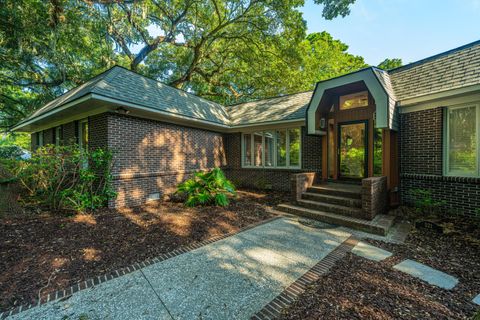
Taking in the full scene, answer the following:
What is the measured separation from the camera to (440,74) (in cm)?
569

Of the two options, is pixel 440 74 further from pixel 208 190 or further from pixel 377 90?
pixel 208 190

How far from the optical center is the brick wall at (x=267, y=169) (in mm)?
7984

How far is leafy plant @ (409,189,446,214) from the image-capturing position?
522 centimetres

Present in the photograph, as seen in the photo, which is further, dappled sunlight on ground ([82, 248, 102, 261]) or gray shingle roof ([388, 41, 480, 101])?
gray shingle roof ([388, 41, 480, 101])

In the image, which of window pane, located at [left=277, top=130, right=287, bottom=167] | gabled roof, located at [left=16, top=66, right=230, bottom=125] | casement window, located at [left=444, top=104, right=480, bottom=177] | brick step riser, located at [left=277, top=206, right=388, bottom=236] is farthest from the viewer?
window pane, located at [left=277, top=130, right=287, bottom=167]

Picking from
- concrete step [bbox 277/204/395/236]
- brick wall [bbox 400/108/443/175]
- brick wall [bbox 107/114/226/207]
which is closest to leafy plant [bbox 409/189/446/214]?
brick wall [bbox 400/108/443/175]

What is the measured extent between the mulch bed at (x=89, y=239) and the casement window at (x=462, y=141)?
5.04 metres

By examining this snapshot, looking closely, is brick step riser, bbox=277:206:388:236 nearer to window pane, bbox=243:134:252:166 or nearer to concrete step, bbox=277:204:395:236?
concrete step, bbox=277:204:395:236

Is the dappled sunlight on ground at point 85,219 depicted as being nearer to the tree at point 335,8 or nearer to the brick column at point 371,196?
the brick column at point 371,196

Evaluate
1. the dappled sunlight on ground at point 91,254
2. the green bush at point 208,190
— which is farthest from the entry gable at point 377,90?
the dappled sunlight on ground at point 91,254

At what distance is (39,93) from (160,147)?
44.9 ft

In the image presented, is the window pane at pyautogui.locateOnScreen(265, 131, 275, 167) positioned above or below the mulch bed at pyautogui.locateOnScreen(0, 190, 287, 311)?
above

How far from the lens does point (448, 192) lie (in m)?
5.23

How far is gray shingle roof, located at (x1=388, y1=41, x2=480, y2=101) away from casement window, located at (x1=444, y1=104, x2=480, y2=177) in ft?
2.22
